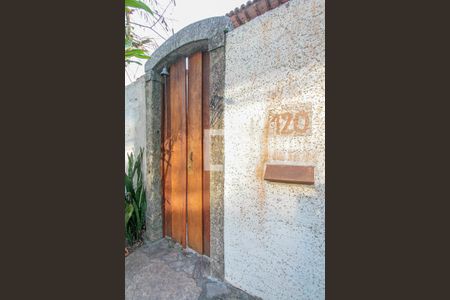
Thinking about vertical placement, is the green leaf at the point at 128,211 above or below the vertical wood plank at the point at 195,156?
below

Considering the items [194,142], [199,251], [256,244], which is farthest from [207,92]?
[199,251]

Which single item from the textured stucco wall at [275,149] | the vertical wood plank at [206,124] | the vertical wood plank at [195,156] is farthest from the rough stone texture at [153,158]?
the textured stucco wall at [275,149]

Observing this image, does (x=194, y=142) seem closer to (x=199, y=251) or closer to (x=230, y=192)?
(x=230, y=192)

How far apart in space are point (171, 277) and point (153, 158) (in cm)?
157

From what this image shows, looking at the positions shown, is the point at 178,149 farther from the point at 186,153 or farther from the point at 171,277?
the point at 171,277

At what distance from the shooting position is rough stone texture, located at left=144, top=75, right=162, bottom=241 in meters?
2.91

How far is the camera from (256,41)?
175 centimetres

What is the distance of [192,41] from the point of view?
7.44ft

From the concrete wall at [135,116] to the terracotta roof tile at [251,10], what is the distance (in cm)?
169

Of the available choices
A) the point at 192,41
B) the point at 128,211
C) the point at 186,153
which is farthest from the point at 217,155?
the point at 128,211

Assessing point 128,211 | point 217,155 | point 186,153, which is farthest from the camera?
point 128,211

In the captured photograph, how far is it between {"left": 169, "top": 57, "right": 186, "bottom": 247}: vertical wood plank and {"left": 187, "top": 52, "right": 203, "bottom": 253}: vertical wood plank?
116 mm

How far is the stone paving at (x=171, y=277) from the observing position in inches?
76.7

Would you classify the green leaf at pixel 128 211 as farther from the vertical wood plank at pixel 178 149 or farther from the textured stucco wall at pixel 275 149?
the textured stucco wall at pixel 275 149
